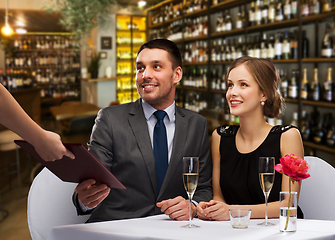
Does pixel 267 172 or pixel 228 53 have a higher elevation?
pixel 228 53

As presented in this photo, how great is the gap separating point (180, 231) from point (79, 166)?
0.35 metres

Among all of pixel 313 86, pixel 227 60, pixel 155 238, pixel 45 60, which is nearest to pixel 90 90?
pixel 45 60

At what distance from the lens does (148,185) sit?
1.54 metres

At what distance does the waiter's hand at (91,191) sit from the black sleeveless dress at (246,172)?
66 centimetres

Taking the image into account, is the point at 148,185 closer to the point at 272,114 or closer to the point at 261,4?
the point at 272,114

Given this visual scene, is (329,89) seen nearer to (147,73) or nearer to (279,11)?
(279,11)

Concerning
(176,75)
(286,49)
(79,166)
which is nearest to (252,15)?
(286,49)

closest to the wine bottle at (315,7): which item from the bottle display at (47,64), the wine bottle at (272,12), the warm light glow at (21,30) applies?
the wine bottle at (272,12)

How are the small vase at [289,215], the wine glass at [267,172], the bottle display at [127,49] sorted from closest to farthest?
the small vase at [289,215] < the wine glass at [267,172] < the bottle display at [127,49]

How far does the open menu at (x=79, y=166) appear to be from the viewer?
0.92 metres

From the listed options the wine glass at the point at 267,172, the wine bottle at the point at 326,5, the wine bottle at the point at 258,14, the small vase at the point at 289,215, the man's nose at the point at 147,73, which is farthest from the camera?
the wine bottle at the point at 258,14

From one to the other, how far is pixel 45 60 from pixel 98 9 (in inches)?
50.9

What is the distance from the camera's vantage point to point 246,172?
63.6 inches

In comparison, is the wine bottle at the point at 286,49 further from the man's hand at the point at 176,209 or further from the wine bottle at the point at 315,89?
the man's hand at the point at 176,209
